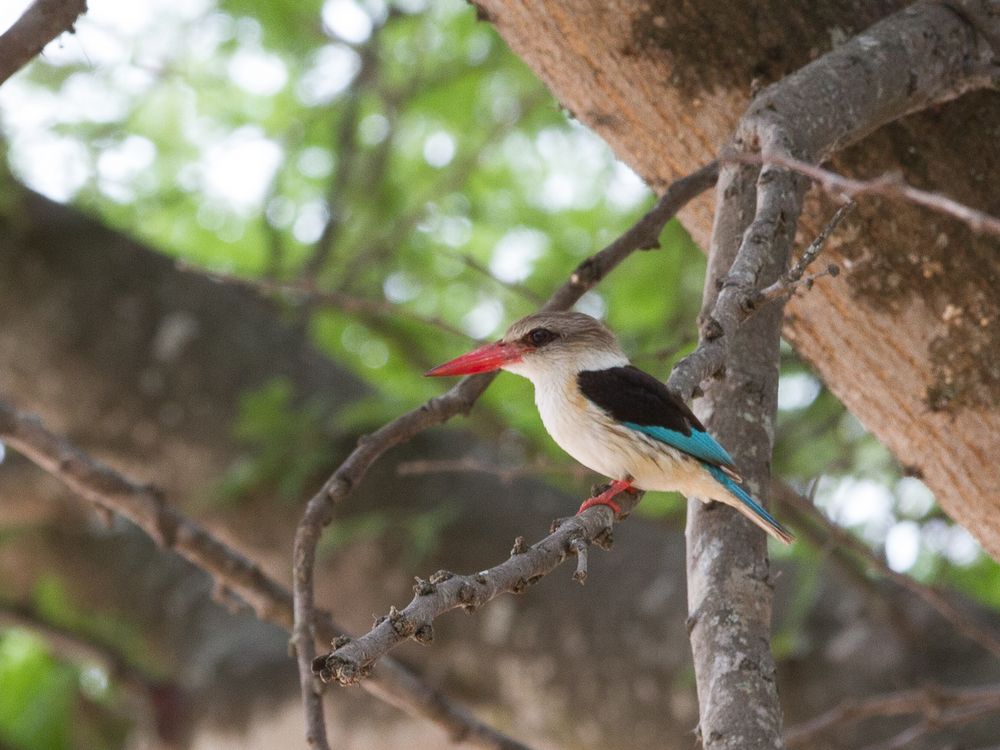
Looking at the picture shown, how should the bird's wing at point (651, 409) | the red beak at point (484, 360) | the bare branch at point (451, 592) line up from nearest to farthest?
1. the bare branch at point (451, 592)
2. the bird's wing at point (651, 409)
3. the red beak at point (484, 360)

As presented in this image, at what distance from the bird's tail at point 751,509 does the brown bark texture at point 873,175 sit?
1.95ft

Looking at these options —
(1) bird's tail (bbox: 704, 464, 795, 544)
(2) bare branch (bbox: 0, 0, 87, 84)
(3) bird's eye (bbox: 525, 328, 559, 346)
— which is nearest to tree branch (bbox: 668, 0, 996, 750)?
(1) bird's tail (bbox: 704, 464, 795, 544)

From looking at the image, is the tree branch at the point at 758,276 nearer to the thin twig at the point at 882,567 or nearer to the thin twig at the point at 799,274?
the thin twig at the point at 799,274

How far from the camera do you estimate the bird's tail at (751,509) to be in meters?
2.33

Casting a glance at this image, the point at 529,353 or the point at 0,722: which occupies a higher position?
the point at 0,722

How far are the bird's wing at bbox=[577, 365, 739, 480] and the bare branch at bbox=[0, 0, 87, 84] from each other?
1301 millimetres

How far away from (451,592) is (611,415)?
1378 mm

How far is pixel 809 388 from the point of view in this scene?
17.2 ft

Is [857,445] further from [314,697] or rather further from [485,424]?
[314,697]

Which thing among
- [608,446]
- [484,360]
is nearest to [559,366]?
[484,360]

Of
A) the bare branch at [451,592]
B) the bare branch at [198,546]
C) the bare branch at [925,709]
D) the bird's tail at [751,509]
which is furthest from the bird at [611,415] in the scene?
the bare branch at [925,709]

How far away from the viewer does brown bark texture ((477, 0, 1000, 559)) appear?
2762 mm

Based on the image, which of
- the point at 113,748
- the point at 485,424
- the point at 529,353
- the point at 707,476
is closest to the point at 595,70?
the point at 529,353

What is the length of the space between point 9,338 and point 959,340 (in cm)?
410
